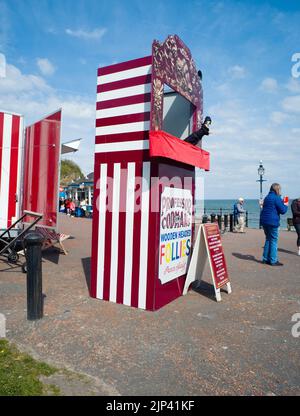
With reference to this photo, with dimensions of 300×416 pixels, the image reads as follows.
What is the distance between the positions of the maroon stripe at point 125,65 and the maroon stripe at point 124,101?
1.39ft

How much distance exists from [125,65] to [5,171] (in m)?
4.40

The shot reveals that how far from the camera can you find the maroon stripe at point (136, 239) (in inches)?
186

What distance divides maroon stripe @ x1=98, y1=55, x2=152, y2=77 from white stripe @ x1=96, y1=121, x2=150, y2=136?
795mm

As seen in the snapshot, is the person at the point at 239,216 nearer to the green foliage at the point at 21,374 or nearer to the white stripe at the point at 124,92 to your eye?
the white stripe at the point at 124,92

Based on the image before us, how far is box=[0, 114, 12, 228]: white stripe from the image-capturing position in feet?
25.4

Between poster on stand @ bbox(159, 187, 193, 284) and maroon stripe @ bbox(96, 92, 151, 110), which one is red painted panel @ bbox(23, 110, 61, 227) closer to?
maroon stripe @ bbox(96, 92, 151, 110)

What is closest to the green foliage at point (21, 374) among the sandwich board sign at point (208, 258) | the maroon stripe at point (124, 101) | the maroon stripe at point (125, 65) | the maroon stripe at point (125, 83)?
the sandwich board sign at point (208, 258)

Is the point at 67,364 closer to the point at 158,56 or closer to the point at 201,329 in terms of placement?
the point at 201,329

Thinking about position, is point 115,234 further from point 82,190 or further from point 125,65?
point 82,190

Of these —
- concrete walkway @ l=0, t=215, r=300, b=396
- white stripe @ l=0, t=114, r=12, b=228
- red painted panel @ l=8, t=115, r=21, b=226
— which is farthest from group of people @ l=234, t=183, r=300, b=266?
white stripe @ l=0, t=114, r=12, b=228

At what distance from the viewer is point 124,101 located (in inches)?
190

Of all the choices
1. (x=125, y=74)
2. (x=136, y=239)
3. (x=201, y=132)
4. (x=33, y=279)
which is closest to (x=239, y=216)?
(x=201, y=132)

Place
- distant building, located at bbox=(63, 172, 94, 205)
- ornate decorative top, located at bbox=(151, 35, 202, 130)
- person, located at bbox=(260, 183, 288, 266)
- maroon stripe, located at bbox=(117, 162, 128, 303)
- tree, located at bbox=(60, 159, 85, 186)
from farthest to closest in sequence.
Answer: tree, located at bbox=(60, 159, 85, 186), distant building, located at bbox=(63, 172, 94, 205), person, located at bbox=(260, 183, 288, 266), maroon stripe, located at bbox=(117, 162, 128, 303), ornate decorative top, located at bbox=(151, 35, 202, 130)

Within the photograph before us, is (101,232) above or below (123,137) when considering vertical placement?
below
